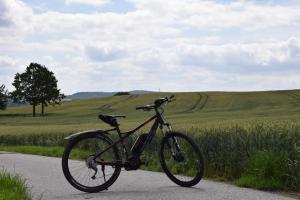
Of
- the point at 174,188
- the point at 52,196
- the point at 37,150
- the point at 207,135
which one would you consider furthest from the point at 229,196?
the point at 37,150

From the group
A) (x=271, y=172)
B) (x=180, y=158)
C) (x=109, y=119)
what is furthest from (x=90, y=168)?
(x=271, y=172)

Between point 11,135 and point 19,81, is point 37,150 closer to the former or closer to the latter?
point 11,135

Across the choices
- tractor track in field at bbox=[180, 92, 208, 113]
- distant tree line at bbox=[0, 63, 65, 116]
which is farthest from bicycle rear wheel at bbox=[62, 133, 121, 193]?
distant tree line at bbox=[0, 63, 65, 116]

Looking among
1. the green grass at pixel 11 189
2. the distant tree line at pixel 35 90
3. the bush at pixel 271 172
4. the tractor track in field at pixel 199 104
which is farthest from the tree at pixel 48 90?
the green grass at pixel 11 189

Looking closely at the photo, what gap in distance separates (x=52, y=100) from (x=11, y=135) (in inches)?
2466

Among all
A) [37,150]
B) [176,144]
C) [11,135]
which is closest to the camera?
[176,144]

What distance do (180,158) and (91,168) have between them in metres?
1.41

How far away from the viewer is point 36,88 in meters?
92.9

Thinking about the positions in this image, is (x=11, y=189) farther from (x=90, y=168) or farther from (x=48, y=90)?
(x=48, y=90)

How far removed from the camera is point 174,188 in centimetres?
858

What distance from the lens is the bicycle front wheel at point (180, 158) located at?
28.1 feet

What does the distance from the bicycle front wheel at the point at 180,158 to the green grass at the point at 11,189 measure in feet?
7.52

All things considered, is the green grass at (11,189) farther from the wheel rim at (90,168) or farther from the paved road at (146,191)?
the wheel rim at (90,168)

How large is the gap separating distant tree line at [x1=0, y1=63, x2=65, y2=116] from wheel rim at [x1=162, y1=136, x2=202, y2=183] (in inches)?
3253
